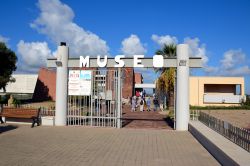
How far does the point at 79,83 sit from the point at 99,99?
125 centimetres

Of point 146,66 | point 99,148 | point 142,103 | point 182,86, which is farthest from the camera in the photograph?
point 142,103

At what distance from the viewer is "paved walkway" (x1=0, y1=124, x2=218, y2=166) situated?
909cm

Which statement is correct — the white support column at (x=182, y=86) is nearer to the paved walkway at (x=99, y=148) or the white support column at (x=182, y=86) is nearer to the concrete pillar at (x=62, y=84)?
the paved walkway at (x=99, y=148)

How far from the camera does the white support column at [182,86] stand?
53.1 ft

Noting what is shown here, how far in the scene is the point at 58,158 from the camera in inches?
368

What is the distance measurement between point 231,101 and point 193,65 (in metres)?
30.5

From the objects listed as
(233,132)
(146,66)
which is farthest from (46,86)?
(233,132)

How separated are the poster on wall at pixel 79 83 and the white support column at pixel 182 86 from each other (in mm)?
4307

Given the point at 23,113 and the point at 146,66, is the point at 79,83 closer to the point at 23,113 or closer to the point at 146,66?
the point at 23,113

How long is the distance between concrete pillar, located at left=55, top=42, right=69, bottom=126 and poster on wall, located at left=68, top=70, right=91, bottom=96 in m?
0.25

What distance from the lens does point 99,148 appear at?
11008 mm

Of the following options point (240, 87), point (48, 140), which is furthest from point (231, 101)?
point (48, 140)

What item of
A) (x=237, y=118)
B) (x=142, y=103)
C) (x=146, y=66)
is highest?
(x=146, y=66)

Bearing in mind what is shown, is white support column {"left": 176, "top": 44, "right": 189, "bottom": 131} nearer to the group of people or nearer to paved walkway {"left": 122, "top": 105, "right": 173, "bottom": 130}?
paved walkway {"left": 122, "top": 105, "right": 173, "bottom": 130}
